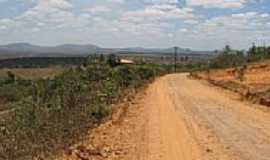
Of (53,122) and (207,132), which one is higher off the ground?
(53,122)

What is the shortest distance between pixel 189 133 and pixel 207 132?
57cm

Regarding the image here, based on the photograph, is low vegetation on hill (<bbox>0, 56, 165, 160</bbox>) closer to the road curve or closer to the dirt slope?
the dirt slope

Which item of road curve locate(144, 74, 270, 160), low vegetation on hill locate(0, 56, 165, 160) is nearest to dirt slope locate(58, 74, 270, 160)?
road curve locate(144, 74, 270, 160)

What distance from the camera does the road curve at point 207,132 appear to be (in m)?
12.8

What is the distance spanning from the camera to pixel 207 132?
16.4m

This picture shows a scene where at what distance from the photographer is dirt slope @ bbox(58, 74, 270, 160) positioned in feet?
41.8

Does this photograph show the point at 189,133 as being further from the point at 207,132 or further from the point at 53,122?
the point at 53,122

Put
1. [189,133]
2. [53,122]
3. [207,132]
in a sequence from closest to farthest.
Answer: [189,133] → [207,132] → [53,122]

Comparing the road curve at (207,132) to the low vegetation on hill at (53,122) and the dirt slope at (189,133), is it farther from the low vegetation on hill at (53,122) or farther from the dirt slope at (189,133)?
the low vegetation on hill at (53,122)

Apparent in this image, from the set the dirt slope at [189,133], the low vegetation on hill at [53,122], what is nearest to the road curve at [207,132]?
the dirt slope at [189,133]

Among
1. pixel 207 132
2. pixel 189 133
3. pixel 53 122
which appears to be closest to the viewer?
pixel 189 133

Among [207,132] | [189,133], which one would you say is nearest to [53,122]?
[189,133]

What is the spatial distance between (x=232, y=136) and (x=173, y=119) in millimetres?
4569

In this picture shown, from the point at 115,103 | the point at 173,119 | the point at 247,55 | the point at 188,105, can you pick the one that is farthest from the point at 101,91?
the point at 247,55
